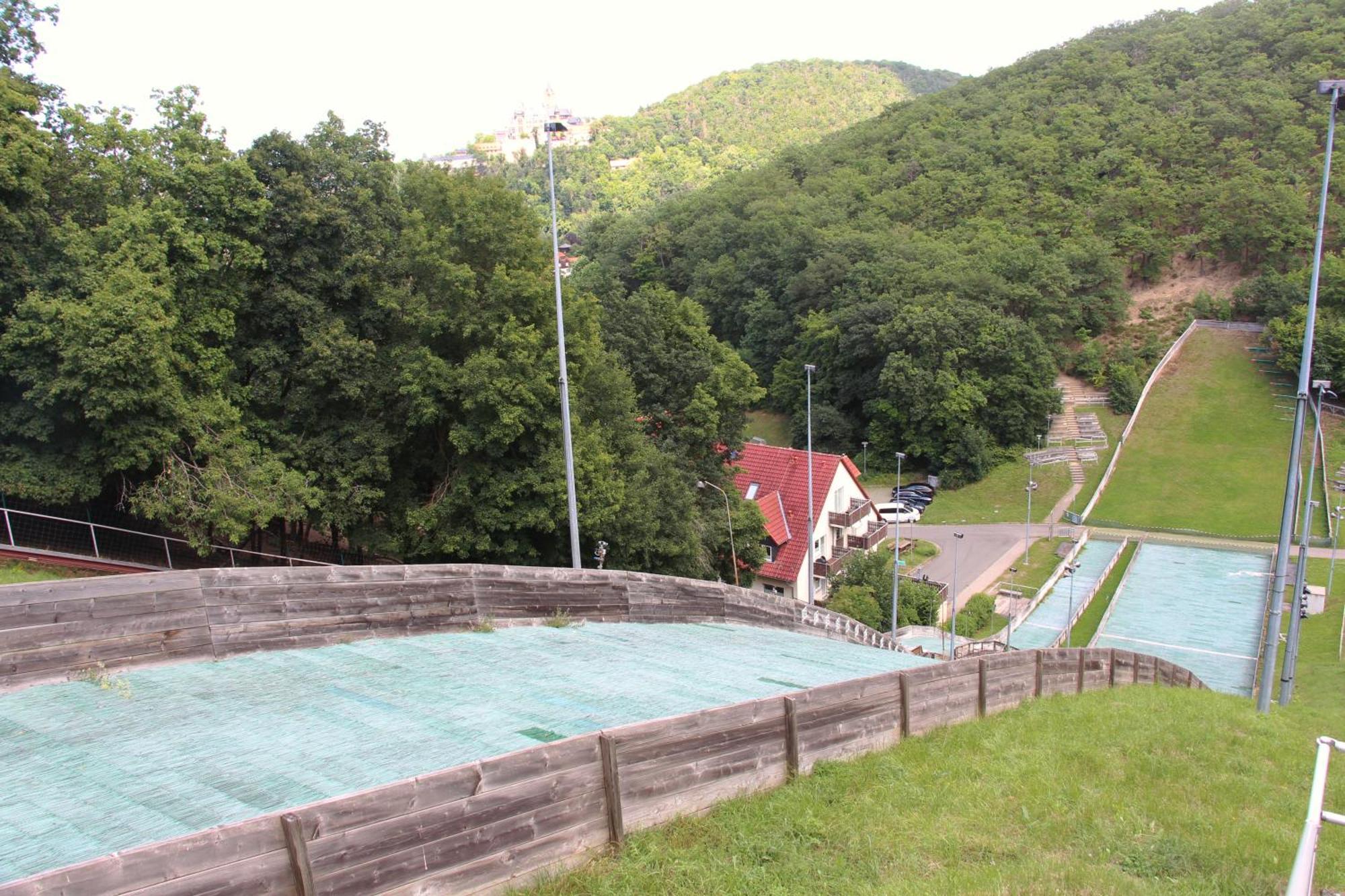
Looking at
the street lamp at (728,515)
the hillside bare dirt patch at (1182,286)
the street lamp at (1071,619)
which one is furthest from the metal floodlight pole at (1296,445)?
the hillside bare dirt patch at (1182,286)

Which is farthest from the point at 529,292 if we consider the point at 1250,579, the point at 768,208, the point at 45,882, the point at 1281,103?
the point at 1281,103

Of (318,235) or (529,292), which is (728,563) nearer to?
(529,292)

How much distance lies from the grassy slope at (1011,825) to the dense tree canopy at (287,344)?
1427cm

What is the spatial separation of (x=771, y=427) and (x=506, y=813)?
6169 cm

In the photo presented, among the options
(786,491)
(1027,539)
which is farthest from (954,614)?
(1027,539)

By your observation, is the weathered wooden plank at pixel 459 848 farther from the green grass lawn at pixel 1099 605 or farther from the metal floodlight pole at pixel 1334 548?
the metal floodlight pole at pixel 1334 548

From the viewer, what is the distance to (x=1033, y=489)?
172ft

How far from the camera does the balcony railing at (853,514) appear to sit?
40250 millimetres

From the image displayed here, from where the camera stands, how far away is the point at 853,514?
41.2 metres

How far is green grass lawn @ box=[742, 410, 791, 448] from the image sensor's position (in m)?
64.4

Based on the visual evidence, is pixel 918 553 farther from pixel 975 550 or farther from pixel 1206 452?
pixel 1206 452

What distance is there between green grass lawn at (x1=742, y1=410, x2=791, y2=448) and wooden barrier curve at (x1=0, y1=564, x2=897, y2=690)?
50919mm

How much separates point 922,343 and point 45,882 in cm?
5622

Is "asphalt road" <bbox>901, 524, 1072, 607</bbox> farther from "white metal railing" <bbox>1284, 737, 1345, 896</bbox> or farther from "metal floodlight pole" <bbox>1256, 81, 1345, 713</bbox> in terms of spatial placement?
"white metal railing" <bbox>1284, 737, 1345, 896</bbox>
